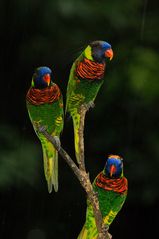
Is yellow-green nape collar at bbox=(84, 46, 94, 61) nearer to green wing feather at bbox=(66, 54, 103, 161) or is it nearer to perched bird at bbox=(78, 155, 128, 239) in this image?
green wing feather at bbox=(66, 54, 103, 161)

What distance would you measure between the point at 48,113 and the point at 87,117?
71 cm

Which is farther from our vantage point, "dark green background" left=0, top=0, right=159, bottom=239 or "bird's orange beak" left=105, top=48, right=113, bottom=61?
"dark green background" left=0, top=0, right=159, bottom=239

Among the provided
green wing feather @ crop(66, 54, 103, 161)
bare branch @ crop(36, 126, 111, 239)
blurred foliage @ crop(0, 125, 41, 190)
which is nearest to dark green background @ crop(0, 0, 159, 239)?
blurred foliage @ crop(0, 125, 41, 190)

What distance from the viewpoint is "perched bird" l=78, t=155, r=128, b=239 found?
1493mm

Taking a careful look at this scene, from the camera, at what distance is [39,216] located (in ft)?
8.13

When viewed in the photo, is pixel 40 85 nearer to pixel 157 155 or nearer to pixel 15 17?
pixel 157 155

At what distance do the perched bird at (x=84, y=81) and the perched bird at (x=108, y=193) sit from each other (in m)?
0.09

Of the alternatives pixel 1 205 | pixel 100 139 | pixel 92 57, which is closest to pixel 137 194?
pixel 100 139

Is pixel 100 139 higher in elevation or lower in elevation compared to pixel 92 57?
lower

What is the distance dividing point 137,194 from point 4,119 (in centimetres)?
61

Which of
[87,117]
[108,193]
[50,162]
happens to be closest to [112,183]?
[108,193]

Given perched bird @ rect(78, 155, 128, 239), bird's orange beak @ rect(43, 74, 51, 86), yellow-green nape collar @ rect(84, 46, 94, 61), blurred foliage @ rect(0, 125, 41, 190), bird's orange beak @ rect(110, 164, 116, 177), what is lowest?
blurred foliage @ rect(0, 125, 41, 190)

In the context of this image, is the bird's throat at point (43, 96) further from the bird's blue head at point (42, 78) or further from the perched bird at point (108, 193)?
the perched bird at point (108, 193)

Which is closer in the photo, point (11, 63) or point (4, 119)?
point (4, 119)
